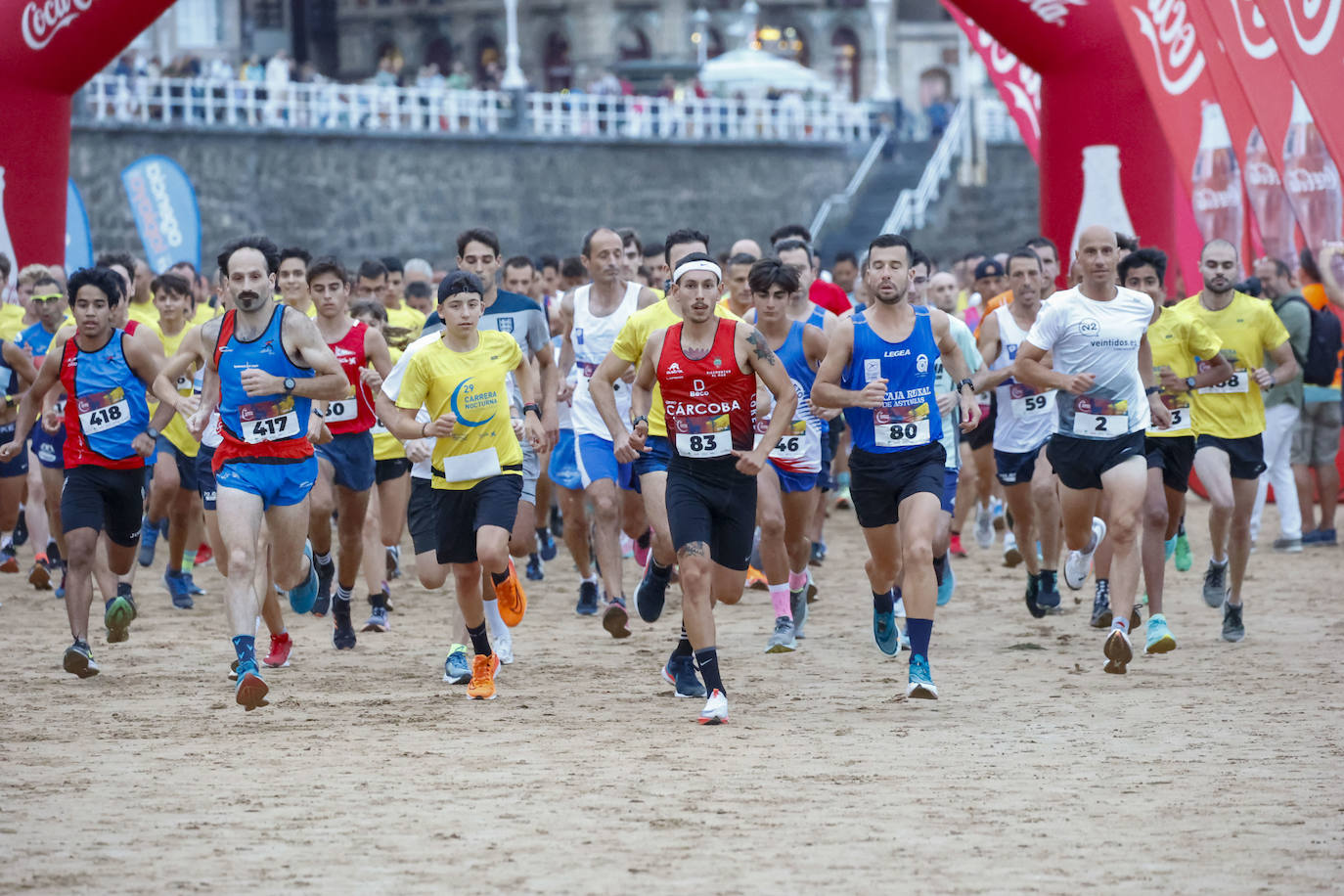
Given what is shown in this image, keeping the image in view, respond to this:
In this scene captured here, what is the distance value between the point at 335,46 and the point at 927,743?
158 ft

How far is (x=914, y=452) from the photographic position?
855 centimetres

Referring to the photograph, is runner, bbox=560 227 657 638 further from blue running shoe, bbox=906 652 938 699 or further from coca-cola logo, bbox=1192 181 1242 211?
coca-cola logo, bbox=1192 181 1242 211

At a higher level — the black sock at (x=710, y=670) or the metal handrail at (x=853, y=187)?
the metal handrail at (x=853, y=187)

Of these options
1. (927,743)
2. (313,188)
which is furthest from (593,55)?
(927,743)

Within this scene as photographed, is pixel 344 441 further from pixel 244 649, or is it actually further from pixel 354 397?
pixel 244 649

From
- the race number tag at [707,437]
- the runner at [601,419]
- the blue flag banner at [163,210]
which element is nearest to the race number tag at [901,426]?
the race number tag at [707,437]

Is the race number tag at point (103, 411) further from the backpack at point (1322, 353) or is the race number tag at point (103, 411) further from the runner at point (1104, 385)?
the backpack at point (1322, 353)

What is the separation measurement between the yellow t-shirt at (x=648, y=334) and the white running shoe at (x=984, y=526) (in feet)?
18.4

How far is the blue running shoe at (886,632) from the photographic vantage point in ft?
30.9

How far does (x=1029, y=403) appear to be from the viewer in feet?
36.7

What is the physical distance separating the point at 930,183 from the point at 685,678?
2897 cm

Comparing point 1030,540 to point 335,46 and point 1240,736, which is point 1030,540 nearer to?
point 1240,736

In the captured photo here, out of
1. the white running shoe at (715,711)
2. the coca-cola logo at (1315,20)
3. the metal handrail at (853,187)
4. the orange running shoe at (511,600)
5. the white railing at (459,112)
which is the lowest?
the white running shoe at (715,711)

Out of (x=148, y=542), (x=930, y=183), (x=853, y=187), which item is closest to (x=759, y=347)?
(x=148, y=542)
